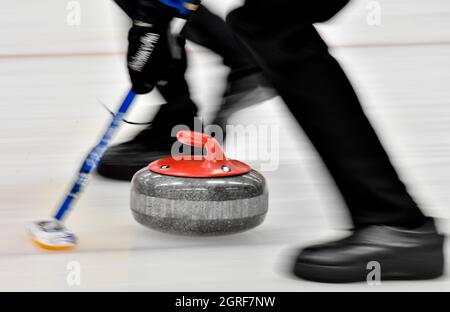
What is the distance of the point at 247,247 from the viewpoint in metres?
1.72

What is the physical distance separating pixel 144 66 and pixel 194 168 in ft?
0.73

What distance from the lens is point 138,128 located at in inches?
99.1

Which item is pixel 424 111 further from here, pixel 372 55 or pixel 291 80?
pixel 291 80

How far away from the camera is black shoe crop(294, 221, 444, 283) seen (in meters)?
1.52

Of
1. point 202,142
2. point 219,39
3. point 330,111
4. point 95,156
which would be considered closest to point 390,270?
point 330,111

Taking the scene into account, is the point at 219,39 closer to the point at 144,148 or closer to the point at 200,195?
the point at 144,148

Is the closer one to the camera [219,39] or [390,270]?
[390,270]

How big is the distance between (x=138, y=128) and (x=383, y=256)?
1142 mm

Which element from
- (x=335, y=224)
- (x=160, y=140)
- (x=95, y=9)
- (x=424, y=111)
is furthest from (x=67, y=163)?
(x=95, y=9)

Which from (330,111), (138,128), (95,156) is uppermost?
(330,111)

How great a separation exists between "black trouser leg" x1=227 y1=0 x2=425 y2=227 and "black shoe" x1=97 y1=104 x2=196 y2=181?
663mm

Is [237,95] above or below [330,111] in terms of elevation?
below

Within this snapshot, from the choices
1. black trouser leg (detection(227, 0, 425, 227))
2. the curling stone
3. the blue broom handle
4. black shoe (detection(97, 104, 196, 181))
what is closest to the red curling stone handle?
the curling stone

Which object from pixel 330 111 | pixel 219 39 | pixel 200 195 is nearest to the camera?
pixel 330 111
